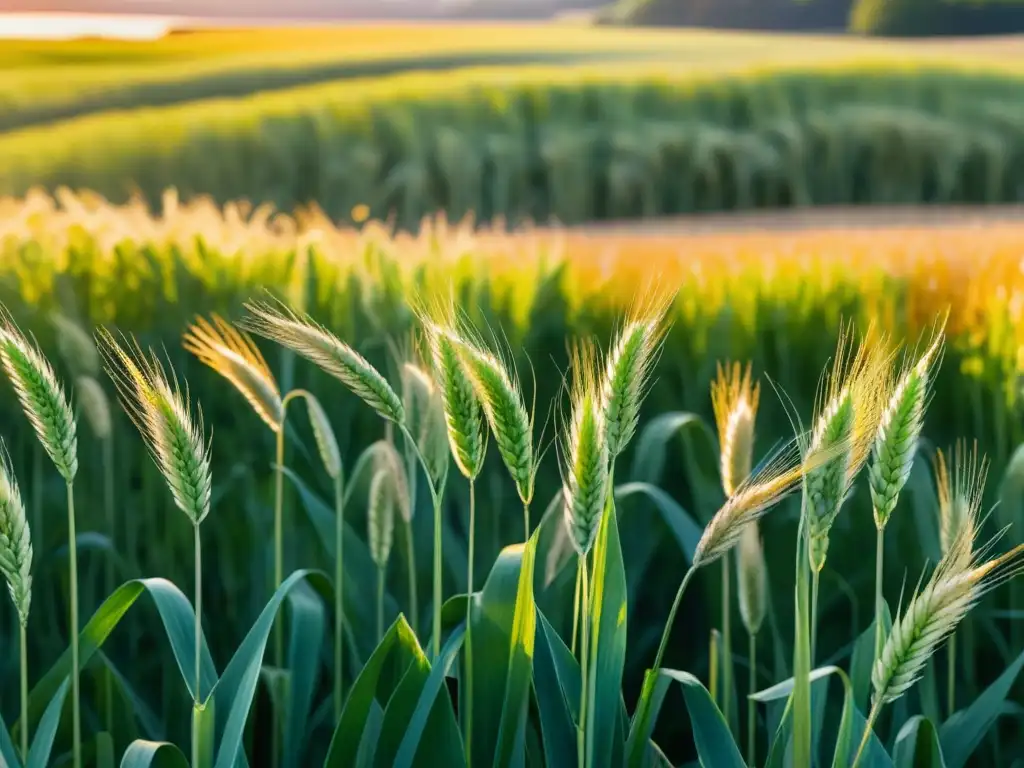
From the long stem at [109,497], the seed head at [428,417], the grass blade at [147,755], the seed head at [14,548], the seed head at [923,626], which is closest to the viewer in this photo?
the seed head at [923,626]

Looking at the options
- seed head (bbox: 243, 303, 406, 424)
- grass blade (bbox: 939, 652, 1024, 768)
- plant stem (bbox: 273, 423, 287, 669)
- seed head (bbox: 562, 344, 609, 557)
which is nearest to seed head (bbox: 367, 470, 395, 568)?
plant stem (bbox: 273, 423, 287, 669)

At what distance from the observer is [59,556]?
217 cm

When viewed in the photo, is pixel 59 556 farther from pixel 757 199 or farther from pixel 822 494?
pixel 757 199

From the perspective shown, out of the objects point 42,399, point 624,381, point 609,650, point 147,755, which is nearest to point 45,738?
point 147,755

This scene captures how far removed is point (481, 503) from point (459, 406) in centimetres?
97

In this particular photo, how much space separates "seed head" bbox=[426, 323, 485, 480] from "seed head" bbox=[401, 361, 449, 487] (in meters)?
0.16

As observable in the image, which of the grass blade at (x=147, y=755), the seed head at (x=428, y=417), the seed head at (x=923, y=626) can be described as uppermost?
the seed head at (x=428, y=417)

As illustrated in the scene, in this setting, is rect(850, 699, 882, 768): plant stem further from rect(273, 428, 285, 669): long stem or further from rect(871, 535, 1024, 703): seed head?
rect(273, 428, 285, 669): long stem

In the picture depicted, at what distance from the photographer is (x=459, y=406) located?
4.03ft

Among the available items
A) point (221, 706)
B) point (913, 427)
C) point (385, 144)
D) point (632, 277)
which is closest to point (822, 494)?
point (913, 427)

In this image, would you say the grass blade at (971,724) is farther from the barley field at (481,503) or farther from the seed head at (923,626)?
the seed head at (923,626)

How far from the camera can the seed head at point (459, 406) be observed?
1224 millimetres

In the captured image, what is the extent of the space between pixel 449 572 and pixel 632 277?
68 centimetres

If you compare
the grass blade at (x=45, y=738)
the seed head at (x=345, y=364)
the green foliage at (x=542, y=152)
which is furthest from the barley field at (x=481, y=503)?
the green foliage at (x=542, y=152)
